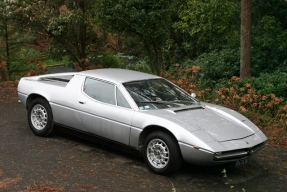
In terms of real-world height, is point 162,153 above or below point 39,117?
below

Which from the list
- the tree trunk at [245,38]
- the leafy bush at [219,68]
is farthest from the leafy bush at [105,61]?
the tree trunk at [245,38]

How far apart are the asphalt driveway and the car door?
1.48 feet

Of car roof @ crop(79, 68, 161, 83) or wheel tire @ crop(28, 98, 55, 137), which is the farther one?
wheel tire @ crop(28, 98, 55, 137)

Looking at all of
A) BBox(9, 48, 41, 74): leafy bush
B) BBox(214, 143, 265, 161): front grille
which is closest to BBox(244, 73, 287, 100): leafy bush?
BBox(214, 143, 265, 161): front grille

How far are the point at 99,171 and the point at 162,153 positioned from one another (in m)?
0.99

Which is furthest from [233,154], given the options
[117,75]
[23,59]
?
[23,59]

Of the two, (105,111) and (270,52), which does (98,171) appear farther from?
(270,52)

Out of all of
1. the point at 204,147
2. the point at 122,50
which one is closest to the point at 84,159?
the point at 204,147

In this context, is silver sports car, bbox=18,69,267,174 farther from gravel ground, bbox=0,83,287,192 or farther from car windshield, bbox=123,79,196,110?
gravel ground, bbox=0,83,287,192

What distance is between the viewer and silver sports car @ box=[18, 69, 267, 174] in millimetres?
6754

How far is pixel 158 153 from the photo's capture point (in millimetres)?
7000

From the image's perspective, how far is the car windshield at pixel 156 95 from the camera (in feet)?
25.1

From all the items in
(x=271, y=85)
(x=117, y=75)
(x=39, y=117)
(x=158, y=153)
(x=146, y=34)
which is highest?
(x=146, y=34)

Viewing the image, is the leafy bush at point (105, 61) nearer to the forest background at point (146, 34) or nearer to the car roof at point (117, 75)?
the forest background at point (146, 34)
